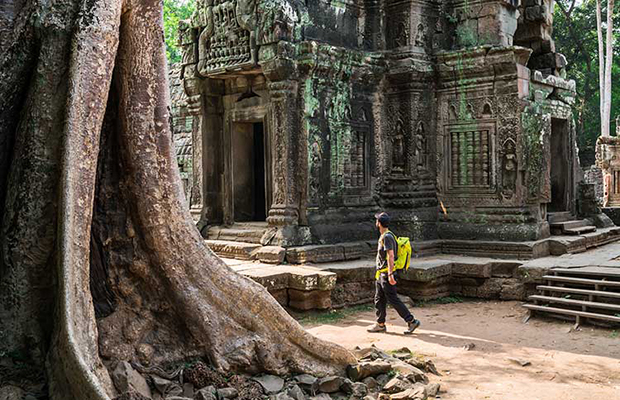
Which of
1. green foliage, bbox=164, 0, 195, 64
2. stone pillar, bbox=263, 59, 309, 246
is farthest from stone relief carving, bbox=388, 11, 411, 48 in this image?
green foliage, bbox=164, 0, 195, 64

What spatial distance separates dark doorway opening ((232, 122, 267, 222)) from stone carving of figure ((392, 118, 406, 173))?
2.06m

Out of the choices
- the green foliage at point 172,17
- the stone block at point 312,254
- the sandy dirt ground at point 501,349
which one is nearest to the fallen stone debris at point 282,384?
the sandy dirt ground at point 501,349

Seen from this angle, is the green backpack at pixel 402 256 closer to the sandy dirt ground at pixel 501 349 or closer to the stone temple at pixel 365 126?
the sandy dirt ground at pixel 501 349

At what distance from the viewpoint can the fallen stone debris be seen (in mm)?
3488

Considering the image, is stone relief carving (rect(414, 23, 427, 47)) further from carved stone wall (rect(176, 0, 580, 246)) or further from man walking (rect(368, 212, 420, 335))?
man walking (rect(368, 212, 420, 335))

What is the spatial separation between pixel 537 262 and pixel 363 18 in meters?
4.51

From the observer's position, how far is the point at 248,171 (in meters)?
10.2

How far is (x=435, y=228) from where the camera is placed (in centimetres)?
989

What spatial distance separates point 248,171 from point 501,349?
5.35 metres

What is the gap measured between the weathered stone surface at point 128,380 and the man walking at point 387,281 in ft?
12.2

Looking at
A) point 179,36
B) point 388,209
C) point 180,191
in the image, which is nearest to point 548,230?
point 388,209

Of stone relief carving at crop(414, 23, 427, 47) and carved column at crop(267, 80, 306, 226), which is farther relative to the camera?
stone relief carving at crop(414, 23, 427, 47)

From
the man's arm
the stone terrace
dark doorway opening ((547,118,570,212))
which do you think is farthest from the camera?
dark doorway opening ((547,118,570,212))

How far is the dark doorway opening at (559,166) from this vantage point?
10961 mm
